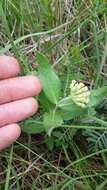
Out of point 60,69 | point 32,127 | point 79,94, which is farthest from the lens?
point 60,69

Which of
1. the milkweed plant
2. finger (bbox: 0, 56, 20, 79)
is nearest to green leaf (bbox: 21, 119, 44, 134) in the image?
the milkweed plant

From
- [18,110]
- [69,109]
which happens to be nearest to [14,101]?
[18,110]

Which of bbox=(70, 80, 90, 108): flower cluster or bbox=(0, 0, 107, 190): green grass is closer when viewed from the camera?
bbox=(70, 80, 90, 108): flower cluster

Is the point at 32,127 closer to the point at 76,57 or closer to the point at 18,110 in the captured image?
the point at 18,110

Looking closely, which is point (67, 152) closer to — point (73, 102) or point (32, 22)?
point (73, 102)

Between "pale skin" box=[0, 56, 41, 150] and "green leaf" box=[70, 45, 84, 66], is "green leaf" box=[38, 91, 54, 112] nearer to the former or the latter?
"pale skin" box=[0, 56, 41, 150]

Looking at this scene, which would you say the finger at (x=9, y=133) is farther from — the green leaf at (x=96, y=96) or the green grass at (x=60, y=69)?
the green leaf at (x=96, y=96)
